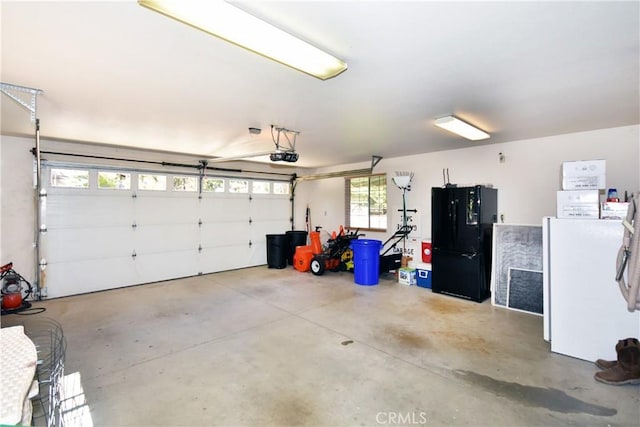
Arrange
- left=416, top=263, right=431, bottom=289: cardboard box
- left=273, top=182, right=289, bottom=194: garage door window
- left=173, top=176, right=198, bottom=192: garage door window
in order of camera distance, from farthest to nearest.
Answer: left=273, top=182, right=289, bottom=194: garage door window → left=173, top=176, right=198, bottom=192: garage door window → left=416, top=263, right=431, bottom=289: cardboard box

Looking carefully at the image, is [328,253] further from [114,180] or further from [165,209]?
[114,180]

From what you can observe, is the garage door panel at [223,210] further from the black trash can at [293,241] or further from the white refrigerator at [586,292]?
the white refrigerator at [586,292]

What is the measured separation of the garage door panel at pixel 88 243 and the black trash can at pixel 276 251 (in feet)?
9.46

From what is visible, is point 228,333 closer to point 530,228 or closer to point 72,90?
point 72,90

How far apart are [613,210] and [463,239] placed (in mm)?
2027

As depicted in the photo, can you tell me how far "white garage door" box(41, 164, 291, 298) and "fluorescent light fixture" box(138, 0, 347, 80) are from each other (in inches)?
195

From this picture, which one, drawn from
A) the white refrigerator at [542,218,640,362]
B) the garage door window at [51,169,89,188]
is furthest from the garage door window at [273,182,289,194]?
the white refrigerator at [542,218,640,362]

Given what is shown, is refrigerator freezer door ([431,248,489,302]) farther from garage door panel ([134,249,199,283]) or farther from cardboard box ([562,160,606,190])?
garage door panel ([134,249,199,283])

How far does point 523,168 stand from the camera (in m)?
4.86

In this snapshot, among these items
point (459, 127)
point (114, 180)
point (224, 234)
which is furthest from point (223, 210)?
point (459, 127)

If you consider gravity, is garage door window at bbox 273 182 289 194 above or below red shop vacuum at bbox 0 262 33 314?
above

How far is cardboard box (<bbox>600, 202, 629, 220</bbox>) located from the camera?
8.94 feet

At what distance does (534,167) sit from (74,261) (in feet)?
25.9

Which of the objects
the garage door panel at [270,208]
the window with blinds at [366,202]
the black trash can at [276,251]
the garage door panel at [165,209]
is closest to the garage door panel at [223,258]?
the black trash can at [276,251]
